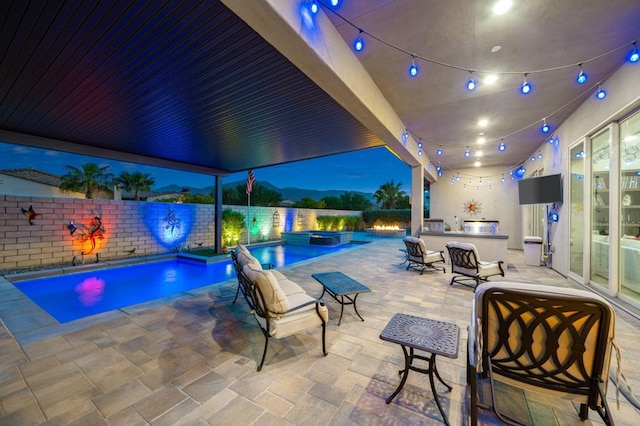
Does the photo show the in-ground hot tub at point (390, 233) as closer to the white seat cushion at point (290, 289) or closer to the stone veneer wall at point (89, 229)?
the stone veneer wall at point (89, 229)

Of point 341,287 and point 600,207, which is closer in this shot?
point 341,287

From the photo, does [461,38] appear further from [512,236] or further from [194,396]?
[512,236]

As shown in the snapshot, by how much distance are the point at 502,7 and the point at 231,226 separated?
1077 centimetres

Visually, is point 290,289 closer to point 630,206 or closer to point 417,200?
point 630,206

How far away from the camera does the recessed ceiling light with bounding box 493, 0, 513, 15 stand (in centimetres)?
240

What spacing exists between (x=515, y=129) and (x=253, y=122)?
6218mm

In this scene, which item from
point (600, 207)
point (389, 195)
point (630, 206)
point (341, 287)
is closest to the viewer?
point (341, 287)

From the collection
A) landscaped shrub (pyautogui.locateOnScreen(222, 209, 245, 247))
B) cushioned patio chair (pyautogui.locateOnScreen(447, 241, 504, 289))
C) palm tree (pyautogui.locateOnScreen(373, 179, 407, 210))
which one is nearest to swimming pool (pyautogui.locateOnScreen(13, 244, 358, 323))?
landscaped shrub (pyautogui.locateOnScreen(222, 209, 245, 247))

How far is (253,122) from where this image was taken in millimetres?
4617

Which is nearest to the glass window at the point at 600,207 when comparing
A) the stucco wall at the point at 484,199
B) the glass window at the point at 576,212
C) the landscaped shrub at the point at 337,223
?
the glass window at the point at 576,212

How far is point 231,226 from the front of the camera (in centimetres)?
1113

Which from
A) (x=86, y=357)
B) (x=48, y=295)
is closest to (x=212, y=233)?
(x=48, y=295)

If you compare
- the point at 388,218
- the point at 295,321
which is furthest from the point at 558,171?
the point at 388,218

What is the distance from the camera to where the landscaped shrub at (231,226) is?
430 inches
